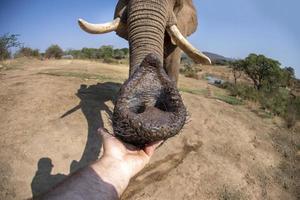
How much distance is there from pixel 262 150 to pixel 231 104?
3273 mm

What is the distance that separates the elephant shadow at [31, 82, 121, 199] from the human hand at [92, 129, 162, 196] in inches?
110

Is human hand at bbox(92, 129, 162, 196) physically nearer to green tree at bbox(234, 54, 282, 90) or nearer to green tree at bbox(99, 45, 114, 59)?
green tree at bbox(234, 54, 282, 90)

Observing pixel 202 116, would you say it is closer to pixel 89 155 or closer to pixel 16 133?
pixel 89 155

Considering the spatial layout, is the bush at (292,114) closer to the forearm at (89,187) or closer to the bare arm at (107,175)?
the bare arm at (107,175)

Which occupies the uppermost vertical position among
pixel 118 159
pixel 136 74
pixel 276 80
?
pixel 136 74

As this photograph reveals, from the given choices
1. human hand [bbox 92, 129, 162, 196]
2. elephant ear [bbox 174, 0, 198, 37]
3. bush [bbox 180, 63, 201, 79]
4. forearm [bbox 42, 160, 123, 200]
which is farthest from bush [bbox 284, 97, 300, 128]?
forearm [bbox 42, 160, 123, 200]

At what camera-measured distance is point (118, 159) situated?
8.77ft

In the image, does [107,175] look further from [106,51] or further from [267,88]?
[106,51]

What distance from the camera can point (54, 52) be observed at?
85.2 ft

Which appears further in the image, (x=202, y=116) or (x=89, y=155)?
(x=202, y=116)

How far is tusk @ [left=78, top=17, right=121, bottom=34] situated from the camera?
18.3ft

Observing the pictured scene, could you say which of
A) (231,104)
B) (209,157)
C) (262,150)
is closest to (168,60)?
(209,157)

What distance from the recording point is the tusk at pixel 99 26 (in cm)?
557

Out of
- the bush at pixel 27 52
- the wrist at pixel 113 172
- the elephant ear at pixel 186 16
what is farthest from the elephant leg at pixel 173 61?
the bush at pixel 27 52
